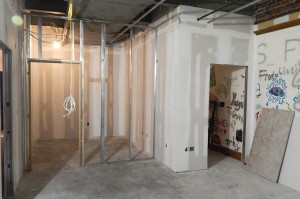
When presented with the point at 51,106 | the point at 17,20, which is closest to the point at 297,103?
the point at 17,20

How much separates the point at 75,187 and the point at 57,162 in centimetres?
132

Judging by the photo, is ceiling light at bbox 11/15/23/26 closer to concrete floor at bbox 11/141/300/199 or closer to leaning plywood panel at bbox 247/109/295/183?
concrete floor at bbox 11/141/300/199

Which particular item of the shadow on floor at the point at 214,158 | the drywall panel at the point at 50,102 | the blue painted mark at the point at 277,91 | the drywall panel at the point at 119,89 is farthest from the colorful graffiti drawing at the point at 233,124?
the drywall panel at the point at 50,102

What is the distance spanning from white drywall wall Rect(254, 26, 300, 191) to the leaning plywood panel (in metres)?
0.08

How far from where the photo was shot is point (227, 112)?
5.36 m

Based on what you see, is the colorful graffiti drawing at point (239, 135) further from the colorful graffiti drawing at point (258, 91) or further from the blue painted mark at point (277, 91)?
the blue painted mark at point (277, 91)

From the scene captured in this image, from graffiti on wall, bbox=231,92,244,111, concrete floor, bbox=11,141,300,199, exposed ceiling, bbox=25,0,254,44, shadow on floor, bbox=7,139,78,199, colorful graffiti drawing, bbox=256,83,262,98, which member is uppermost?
exposed ceiling, bbox=25,0,254,44

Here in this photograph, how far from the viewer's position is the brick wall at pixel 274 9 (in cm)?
386

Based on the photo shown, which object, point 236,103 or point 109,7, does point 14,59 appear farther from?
point 236,103

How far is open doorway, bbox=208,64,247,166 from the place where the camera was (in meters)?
4.91

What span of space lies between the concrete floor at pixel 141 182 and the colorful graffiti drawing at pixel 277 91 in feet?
4.37

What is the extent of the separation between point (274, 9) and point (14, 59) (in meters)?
4.18

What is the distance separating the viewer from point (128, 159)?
496 centimetres

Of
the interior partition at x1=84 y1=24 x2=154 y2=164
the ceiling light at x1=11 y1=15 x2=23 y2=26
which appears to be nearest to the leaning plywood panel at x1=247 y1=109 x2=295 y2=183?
the interior partition at x1=84 y1=24 x2=154 y2=164
